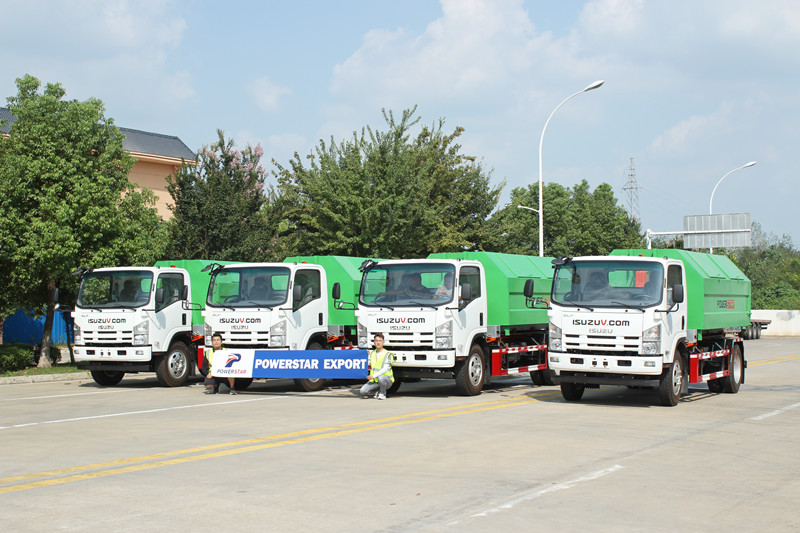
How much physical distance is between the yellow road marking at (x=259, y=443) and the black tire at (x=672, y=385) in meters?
2.42

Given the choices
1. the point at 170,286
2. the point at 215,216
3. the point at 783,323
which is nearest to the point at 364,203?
the point at 215,216

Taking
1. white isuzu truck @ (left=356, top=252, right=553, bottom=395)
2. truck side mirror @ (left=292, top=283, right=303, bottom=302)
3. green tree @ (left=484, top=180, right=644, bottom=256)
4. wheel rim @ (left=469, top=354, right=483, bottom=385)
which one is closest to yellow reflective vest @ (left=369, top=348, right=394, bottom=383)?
white isuzu truck @ (left=356, top=252, right=553, bottom=395)

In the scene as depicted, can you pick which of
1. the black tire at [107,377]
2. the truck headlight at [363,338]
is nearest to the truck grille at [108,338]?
the black tire at [107,377]

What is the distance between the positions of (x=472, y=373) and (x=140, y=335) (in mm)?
7125

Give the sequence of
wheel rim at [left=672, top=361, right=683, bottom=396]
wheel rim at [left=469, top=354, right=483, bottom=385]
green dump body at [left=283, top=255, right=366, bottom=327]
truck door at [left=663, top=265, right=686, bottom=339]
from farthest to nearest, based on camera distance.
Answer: green dump body at [left=283, top=255, right=366, bottom=327], wheel rim at [left=469, top=354, right=483, bottom=385], wheel rim at [left=672, top=361, right=683, bottom=396], truck door at [left=663, top=265, right=686, bottom=339]

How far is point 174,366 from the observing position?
65.6 ft

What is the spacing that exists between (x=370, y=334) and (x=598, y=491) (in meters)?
9.26

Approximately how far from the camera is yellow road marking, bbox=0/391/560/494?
8773 millimetres

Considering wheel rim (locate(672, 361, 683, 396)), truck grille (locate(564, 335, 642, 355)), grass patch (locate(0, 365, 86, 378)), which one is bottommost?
grass patch (locate(0, 365, 86, 378))

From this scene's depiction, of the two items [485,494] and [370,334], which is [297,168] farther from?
[485,494]

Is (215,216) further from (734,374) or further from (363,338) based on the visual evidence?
(734,374)

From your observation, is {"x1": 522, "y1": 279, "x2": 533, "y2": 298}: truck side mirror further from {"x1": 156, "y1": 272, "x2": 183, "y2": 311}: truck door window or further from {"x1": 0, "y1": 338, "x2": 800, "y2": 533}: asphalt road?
{"x1": 156, "y1": 272, "x2": 183, "y2": 311}: truck door window

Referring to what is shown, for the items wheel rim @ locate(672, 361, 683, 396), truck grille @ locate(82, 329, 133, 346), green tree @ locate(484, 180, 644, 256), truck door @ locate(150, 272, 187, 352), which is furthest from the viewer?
green tree @ locate(484, 180, 644, 256)

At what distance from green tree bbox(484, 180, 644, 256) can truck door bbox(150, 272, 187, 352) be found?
21.6m
